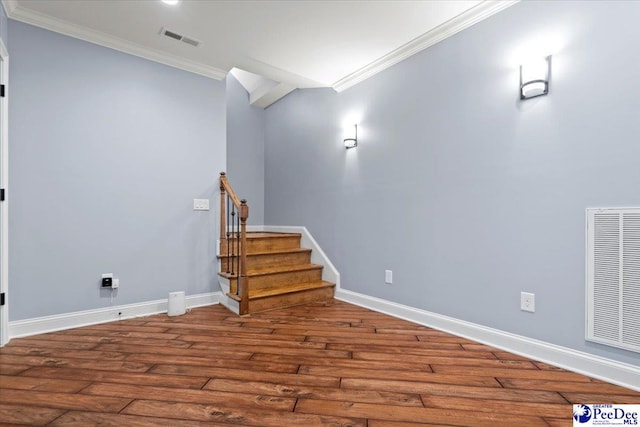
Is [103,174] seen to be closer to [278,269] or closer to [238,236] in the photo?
[238,236]

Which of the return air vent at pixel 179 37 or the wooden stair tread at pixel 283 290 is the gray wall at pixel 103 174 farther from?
the wooden stair tread at pixel 283 290

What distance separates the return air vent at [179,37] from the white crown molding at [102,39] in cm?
33

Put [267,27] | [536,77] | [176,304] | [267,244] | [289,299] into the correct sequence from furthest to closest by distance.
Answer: [267,244] → [289,299] → [176,304] → [267,27] → [536,77]

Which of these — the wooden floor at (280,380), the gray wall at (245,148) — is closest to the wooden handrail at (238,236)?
the wooden floor at (280,380)

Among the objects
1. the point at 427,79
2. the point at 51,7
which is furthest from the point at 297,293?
the point at 51,7

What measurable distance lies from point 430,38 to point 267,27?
4.54 ft

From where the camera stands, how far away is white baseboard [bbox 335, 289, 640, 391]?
1609 millimetres

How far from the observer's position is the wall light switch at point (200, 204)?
3.16 m

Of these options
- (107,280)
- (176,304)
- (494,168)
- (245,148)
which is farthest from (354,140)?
(107,280)

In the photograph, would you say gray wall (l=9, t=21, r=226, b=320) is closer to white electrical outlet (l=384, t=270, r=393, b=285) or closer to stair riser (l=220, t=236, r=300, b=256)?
stair riser (l=220, t=236, r=300, b=256)

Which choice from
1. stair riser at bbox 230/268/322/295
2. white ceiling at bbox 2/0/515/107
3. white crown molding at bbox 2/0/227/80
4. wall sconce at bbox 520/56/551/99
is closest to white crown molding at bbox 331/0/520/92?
white ceiling at bbox 2/0/515/107

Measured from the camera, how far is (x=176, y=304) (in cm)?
282

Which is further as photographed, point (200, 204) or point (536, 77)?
point (200, 204)

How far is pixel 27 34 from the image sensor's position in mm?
2350
